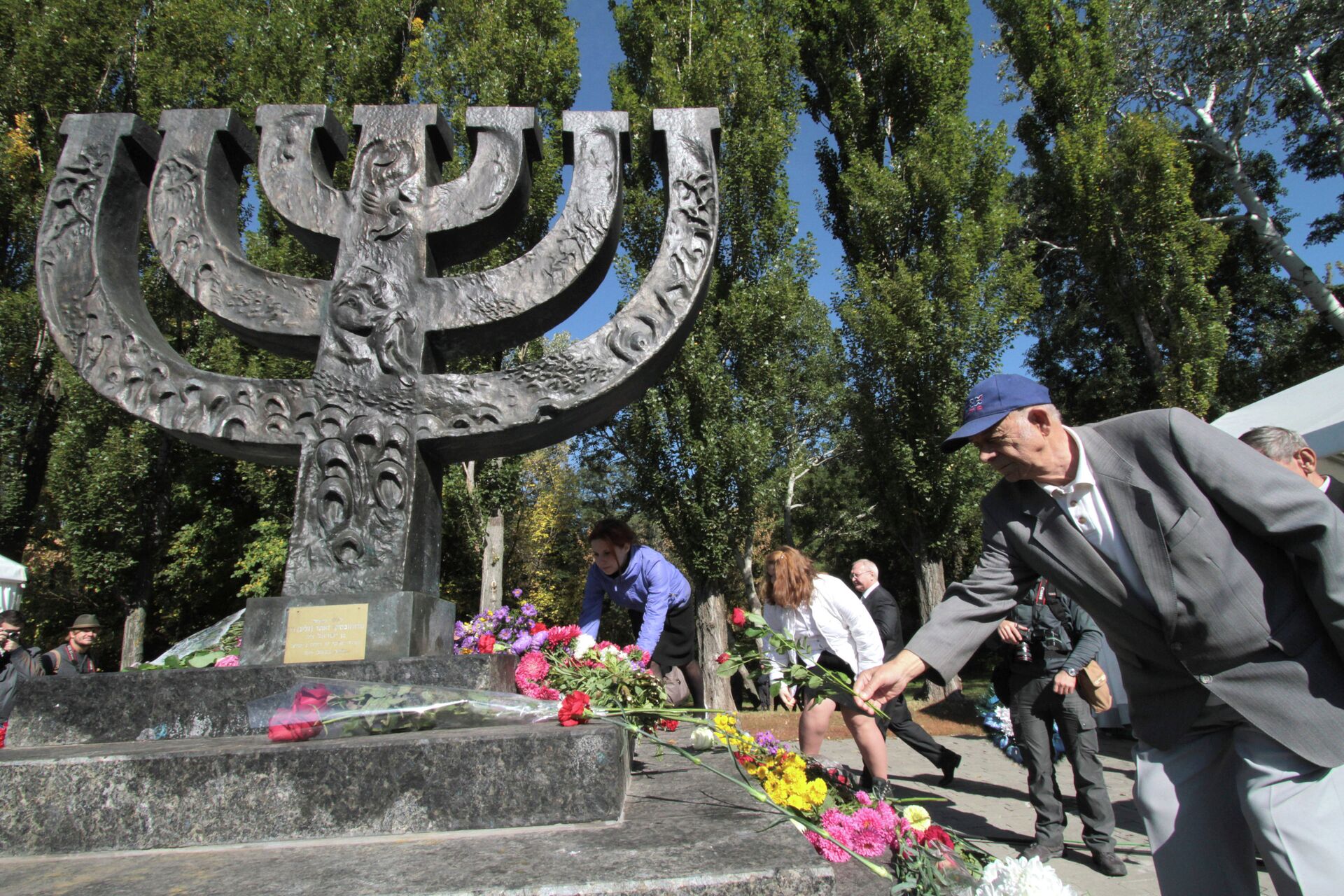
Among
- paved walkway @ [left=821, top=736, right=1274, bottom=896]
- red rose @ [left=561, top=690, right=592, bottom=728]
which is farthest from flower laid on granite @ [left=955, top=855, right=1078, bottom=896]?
red rose @ [left=561, top=690, right=592, bottom=728]

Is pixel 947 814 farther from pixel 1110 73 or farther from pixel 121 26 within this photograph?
pixel 121 26

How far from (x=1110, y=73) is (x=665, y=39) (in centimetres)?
740

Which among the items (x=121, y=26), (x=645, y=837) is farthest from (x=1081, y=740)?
(x=121, y=26)

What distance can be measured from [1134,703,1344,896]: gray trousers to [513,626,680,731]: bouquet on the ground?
1.27 metres

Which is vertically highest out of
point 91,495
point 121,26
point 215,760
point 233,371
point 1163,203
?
point 121,26

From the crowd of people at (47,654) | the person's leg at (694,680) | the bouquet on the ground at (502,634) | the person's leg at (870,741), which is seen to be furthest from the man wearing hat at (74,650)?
the person's leg at (870,741)

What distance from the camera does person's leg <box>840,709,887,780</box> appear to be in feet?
12.0

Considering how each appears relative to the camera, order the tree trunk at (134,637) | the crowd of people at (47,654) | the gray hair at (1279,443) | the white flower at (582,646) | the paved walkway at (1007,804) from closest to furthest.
Result: the white flower at (582,646)
the gray hair at (1279,443)
the paved walkway at (1007,804)
the crowd of people at (47,654)
the tree trunk at (134,637)

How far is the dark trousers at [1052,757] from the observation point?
11.5ft

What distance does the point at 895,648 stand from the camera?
15.5 feet

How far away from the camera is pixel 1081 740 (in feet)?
12.1

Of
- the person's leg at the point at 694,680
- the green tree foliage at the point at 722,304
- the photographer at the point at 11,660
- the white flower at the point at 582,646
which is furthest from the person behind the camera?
the green tree foliage at the point at 722,304

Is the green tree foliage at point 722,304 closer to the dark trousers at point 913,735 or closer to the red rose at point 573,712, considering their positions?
the dark trousers at point 913,735

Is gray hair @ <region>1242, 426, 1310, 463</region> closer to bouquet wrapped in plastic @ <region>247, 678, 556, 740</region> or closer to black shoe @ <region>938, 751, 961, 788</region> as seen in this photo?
black shoe @ <region>938, 751, 961, 788</region>
